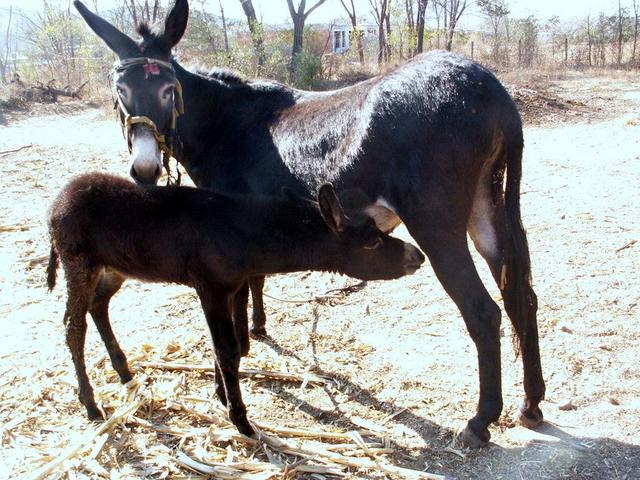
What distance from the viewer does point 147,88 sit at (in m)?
3.76

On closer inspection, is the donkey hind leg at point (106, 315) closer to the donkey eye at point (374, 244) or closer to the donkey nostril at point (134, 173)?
the donkey nostril at point (134, 173)

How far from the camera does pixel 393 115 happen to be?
3.19 metres

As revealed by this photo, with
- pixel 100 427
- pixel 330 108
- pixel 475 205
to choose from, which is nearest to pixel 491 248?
pixel 475 205

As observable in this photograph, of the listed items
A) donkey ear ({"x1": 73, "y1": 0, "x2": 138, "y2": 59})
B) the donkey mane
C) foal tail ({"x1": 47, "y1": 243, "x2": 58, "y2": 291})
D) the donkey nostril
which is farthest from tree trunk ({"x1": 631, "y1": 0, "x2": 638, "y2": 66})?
foal tail ({"x1": 47, "y1": 243, "x2": 58, "y2": 291})

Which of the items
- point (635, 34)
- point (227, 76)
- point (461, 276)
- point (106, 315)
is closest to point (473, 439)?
point (461, 276)

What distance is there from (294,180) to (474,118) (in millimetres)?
1160

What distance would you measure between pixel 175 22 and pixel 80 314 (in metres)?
2.00

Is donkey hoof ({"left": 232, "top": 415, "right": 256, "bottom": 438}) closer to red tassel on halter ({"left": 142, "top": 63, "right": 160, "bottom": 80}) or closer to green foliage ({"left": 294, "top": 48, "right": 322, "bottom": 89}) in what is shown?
red tassel on halter ({"left": 142, "top": 63, "right": 160, "bottom": 80})

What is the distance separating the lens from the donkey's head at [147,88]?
362 cm

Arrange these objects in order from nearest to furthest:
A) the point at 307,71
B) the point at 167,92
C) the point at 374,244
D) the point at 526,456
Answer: the point at 526,456, the point at 374,244, the point at 167,92, the point at 307,71

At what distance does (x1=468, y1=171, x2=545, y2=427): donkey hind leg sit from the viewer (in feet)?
11.0

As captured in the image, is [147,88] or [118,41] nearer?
[147,88]

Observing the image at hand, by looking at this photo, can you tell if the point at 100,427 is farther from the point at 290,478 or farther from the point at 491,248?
the point at 491,248

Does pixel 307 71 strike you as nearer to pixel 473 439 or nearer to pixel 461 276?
pixel 461 276
